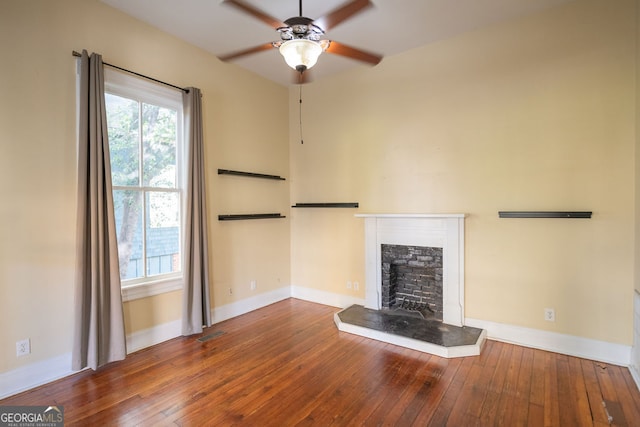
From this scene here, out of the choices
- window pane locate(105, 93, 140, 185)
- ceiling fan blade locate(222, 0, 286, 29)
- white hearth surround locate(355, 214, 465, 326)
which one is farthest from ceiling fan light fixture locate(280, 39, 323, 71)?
white hearth surround locate(355, 214, 465, 326)

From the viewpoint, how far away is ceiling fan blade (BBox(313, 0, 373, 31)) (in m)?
1.78

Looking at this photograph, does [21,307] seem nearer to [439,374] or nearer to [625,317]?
[439,374]

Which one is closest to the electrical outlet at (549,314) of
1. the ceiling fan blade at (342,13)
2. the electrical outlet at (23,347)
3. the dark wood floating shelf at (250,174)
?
the ceiling fan blade at (342,13)

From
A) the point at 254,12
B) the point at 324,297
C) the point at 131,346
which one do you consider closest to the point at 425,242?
the point at 324,297

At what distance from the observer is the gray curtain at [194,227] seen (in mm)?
3400

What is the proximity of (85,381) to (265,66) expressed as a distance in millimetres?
3841

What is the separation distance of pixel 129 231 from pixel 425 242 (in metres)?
3.15

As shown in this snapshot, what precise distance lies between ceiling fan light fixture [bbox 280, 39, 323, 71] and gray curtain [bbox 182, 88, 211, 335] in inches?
69.2

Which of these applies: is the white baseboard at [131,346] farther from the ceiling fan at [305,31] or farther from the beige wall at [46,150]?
the ceiling fan at [305,31]

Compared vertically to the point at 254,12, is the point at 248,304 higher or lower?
lower

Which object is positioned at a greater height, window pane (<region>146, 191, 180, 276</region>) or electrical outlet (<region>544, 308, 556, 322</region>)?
window pane (<region>146, 191, 180, 276</region>)

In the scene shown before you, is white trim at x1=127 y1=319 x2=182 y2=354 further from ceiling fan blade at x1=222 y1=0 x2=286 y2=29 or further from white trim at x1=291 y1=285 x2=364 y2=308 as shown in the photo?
ceiling fan blade at x1=222 y1=0 x2=286 y2=29

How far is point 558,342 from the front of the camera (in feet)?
9.83

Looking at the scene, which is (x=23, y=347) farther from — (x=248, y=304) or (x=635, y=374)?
(x=635, y=374)
